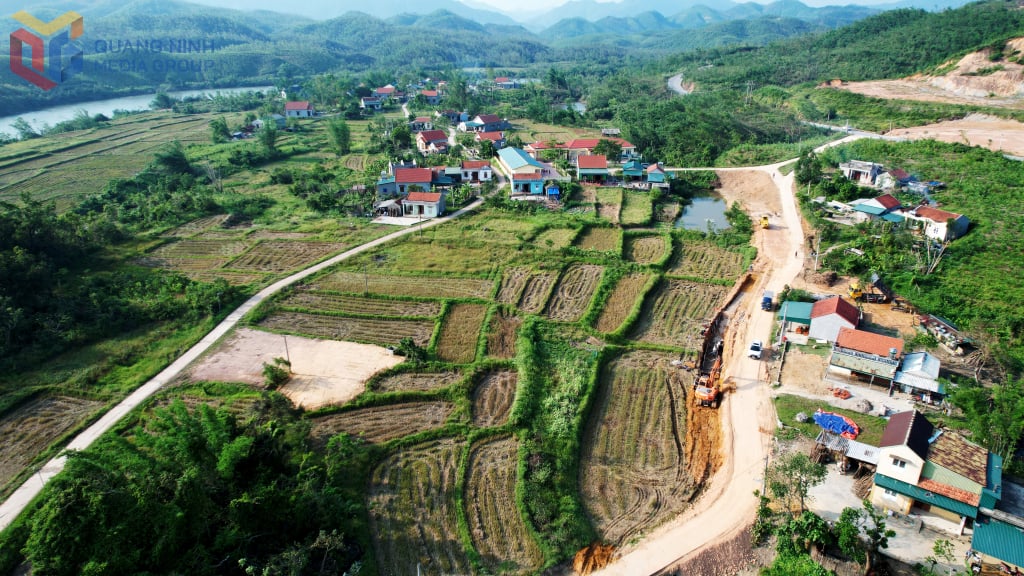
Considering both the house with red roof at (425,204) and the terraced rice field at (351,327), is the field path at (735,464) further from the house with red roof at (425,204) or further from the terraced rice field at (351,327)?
the house with red roof at (425,204)

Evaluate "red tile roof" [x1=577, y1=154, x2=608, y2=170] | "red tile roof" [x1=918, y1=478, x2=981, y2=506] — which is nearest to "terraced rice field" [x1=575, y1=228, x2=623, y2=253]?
"red tile roof" [x1=577, y1=154, x2=608, y2=170]

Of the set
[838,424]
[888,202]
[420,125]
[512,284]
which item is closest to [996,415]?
[838,424]

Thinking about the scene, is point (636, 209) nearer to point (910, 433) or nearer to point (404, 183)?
point (404, 183)

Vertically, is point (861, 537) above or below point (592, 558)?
above

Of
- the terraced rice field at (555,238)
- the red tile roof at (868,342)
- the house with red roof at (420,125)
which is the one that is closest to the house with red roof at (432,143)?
the house with red roof at (420,125)

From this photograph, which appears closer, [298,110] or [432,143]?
[432,143]

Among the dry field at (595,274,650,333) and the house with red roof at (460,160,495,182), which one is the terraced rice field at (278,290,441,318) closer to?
the dry field at (595,274,650,333)
